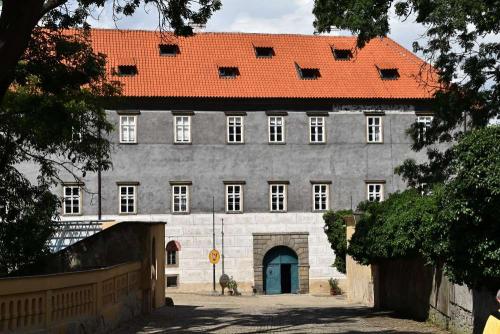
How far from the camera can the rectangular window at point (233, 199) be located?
159 ft

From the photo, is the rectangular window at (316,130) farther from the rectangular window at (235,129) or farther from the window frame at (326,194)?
the rectangular window at (235,129)

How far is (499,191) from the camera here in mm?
12797

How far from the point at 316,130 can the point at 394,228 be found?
27.6 metres

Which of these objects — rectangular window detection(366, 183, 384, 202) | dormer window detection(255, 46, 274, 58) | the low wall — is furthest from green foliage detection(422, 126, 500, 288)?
dormer window detection(255, 46, 274, 58)

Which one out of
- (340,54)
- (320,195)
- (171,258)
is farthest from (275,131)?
(171,258)

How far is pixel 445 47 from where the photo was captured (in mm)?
22766

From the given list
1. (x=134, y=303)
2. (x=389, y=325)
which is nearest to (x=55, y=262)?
(x=134, y=303)

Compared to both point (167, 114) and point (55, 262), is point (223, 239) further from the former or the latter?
point (55, 262)

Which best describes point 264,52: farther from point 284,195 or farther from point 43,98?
point 43,98

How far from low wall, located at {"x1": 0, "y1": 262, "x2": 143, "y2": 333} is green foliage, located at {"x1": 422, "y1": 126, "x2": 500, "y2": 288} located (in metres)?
6.38

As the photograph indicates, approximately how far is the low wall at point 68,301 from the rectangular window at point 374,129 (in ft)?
98.7

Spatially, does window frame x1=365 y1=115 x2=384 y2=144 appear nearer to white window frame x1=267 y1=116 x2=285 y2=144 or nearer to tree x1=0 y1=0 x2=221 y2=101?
white window frame x1=267 y1=116 x2=285 y2=144

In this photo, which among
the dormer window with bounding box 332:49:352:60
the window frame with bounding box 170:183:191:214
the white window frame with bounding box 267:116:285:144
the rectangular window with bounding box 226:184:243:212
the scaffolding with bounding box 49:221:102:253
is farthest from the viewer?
the dormer window with bounding box 332:49:352:60

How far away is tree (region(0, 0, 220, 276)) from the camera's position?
13.5m
